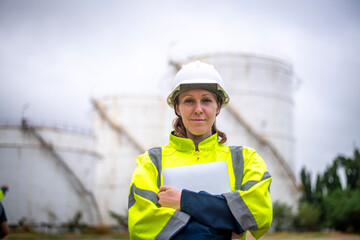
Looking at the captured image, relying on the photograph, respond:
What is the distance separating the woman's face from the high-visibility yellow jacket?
85 millimetres

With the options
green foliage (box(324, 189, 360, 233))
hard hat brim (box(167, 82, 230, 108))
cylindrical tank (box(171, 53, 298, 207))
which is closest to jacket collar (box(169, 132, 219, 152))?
hard hat brim (box(167, 82, 230, 108))

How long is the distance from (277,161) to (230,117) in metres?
3.79

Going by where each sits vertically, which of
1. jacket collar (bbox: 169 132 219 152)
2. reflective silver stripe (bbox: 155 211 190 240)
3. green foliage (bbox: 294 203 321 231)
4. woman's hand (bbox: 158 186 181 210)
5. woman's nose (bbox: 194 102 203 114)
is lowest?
green foliage (bbox: 294 203 321 231)

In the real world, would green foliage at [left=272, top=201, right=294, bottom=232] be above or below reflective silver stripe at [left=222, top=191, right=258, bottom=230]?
below

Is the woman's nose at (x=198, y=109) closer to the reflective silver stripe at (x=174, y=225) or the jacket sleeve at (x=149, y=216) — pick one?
the jacket sleeve at (x=149, y=216)

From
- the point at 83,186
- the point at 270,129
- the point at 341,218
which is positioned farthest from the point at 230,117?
the point at 83,186

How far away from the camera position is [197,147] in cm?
268

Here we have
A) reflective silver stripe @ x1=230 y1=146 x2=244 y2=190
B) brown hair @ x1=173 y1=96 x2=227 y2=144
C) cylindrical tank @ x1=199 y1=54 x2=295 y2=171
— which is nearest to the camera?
reflective silver stripe @ x1=230 y1=146 x2=244 y2=190

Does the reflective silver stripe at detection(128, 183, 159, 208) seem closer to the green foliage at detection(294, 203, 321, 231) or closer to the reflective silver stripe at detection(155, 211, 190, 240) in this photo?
the reflective silver stripe at detection(155, 211, 190, 240)

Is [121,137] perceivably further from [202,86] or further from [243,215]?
[243,215]

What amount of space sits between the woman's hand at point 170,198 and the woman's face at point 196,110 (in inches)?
17.8

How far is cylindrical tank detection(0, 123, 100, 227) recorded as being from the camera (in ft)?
72.2

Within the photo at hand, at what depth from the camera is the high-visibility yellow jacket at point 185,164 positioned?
7.42 ft

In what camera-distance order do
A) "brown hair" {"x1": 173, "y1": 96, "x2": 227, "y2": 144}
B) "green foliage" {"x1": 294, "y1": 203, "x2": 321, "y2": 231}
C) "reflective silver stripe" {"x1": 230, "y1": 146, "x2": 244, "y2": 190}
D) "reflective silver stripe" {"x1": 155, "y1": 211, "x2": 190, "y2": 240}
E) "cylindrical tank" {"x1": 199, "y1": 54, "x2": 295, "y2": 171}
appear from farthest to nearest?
"cylindrical tank" {"x1": 199, "y1": 54, "x2": 295, "y2": 171}
"green foliage" {"x1": 294, "y1": 203, "x2": 321, "y2": 231}
"brown hair" {"x1": 173, "y1": 96, "x2": 227, "y2": 144}
"reflective silver stripe" {"x1": 230, "y1": 146, "x2": 244, "y2": 190}
"reflective silver stripe" {"x1": 155, "y1": 211, "x2": 190, "y2": 240}
